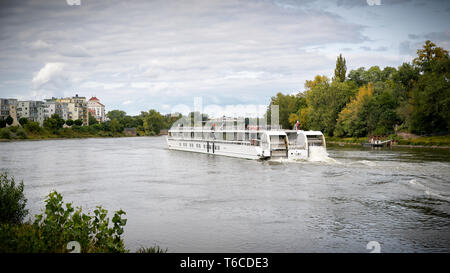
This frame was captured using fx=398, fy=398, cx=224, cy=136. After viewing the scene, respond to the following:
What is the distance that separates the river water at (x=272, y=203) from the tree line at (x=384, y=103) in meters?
31.2

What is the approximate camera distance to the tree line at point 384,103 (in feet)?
219

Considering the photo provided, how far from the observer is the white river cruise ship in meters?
46.0

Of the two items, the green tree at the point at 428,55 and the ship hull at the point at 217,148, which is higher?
the green tree at the point at 428,55

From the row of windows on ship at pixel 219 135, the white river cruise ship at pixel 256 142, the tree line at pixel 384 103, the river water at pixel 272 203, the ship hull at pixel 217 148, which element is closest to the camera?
the river water at pixel 272 203

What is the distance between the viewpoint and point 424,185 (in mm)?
27047

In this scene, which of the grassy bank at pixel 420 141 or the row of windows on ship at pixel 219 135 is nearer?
the row of windows on ship at pixel 219 135

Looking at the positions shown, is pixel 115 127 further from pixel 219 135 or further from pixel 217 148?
pixel 217 148

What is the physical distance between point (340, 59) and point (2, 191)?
10798 centimetres

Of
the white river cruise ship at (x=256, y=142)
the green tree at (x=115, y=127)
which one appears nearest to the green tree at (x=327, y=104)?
the white river cruise ship at (x=256, y=142)

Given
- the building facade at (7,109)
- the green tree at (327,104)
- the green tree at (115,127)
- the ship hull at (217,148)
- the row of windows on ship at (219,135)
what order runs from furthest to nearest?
the green tree at (115,127) < the building facade at (7,109) < the green tree at (327,104) < the row of windows on ship at (219,135) < the ship hull at (217,148)

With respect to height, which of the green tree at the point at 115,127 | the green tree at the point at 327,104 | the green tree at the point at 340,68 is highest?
the green tree at the point at 340,68

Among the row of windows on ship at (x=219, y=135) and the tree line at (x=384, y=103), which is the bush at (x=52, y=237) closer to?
the row of windows on ship at (x=219, y=135)

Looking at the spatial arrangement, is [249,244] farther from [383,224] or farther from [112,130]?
[112,130]

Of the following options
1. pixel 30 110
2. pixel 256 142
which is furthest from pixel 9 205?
pixel 30 110
